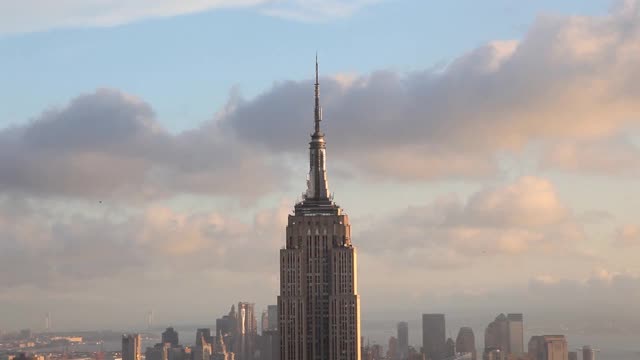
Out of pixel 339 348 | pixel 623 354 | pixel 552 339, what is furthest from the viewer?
pixel 552 339

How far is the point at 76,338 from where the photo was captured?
10250 centimetres

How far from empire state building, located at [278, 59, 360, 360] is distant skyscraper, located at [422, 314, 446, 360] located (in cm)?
1414

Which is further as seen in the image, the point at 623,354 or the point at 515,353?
the point at 515,353

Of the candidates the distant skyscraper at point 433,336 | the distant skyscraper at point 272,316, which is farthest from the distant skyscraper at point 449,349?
the distant skyscraper at point 272,316

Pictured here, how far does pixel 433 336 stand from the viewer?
98.4m

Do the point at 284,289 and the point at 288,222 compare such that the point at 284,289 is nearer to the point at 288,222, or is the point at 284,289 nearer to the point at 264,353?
the point at 288,222

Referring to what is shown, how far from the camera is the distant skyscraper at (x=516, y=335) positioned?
3757 inches

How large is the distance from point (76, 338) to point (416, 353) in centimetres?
2368

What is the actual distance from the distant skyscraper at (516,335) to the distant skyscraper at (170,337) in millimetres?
22723

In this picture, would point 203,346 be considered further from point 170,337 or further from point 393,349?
point 393,349

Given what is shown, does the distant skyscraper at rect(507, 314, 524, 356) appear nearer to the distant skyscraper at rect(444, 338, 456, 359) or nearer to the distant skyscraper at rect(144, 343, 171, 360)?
the distant skyscraper at rect(444, 338, 456, 359)

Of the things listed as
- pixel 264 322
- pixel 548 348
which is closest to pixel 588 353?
pixel 548 348

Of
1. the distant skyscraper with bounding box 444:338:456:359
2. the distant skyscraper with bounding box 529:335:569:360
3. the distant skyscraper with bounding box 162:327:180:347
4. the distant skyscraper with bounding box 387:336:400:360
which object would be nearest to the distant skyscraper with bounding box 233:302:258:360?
the distant skyscraper with bounding box 162:327:180:347

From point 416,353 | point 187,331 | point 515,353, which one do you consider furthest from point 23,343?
point 515,353
